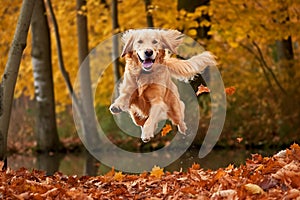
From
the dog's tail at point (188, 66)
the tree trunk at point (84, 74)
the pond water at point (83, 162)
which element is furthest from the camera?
the tree trunk at point (84, 74)

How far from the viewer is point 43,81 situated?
18.4 meters

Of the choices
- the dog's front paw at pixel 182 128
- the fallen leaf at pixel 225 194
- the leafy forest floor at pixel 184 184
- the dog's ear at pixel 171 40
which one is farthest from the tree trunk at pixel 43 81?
the fallen leaf at pixel 225 194

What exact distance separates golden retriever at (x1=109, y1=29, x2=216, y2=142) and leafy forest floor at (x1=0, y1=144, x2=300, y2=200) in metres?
0.67

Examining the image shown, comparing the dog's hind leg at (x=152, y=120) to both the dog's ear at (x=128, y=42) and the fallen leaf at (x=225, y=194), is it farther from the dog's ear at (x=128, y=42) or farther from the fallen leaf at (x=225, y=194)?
the fallen leaf at (x=225, y=194)

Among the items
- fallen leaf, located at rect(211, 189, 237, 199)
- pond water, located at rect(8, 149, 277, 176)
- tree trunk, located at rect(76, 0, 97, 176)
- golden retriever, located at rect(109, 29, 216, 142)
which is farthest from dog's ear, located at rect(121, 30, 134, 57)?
tree trunk, located at rect(76, 0, 97, 176)

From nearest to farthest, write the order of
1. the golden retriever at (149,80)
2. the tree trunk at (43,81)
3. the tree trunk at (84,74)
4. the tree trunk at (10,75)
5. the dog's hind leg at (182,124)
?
the golden retriever at (149,80)
the dog's hind leg at (182,124)
the tree trunk at (10,75)
the tree trunk at (43,81)
the tree trunk at (84,74)

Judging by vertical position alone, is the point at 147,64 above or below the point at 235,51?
below

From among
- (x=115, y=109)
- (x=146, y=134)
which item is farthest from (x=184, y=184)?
(x=115, y=109)

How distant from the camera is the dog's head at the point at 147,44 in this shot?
548 cm

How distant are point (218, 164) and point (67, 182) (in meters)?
5.53

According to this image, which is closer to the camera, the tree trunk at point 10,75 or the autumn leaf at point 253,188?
the autumn leaf at point 253,188

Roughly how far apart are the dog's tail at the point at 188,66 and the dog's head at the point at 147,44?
0.63 ft

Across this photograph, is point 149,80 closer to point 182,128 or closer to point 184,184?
point 182,128

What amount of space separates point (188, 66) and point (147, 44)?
0.74m
